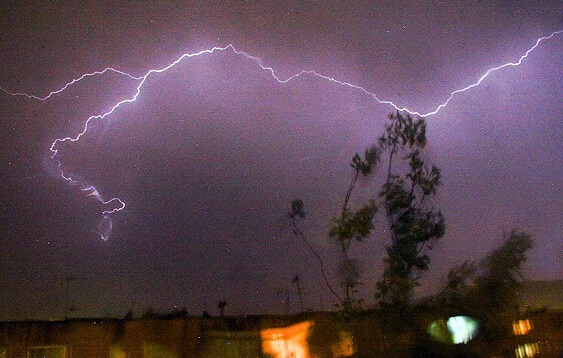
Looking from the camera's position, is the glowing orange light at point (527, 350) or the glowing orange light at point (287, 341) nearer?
the glowing orange light at point (527, 350)

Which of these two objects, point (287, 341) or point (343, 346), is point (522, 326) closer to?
point (343, 346)

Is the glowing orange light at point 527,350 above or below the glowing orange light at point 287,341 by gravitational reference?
below

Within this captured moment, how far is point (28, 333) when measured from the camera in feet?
42.1

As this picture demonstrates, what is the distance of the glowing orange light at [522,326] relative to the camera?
54.2 feet

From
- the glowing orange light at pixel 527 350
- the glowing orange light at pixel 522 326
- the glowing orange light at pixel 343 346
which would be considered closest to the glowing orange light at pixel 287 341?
the glowing orange light at pixel 343 346

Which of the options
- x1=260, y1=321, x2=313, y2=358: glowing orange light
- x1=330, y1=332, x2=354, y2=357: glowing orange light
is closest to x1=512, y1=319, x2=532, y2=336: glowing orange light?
x1=330, y1=332, x2=354, y2=357: glowing orange light

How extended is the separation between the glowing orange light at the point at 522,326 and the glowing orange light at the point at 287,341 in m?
6.16

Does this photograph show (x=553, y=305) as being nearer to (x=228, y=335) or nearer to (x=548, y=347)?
(x=548, y=347)

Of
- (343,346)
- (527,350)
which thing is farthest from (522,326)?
(343,346)

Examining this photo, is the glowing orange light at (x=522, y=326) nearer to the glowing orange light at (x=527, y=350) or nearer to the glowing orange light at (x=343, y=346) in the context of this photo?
the glowing orange light at (x=527, y=350)

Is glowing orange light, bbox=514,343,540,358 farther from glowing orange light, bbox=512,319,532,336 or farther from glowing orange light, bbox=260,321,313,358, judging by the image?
glowing orange light, bbox=260,321,313,358

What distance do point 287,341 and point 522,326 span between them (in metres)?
7.43

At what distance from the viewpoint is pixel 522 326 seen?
1706 centimetres

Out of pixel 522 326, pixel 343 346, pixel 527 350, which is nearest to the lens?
pixel 527 350
